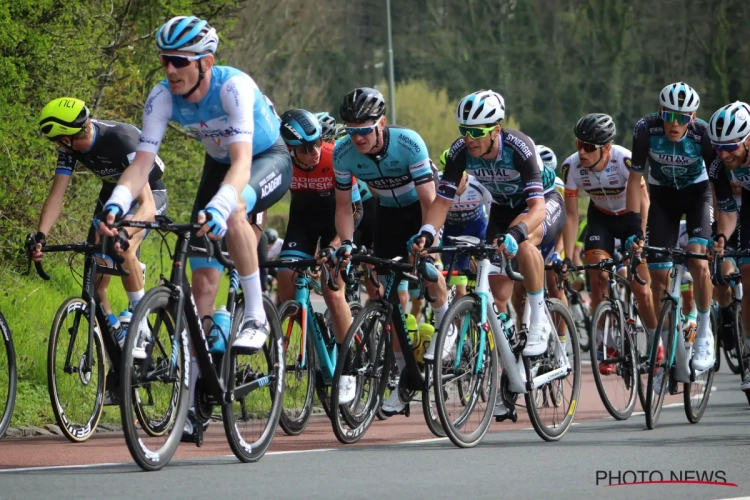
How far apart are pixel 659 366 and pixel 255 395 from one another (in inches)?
139

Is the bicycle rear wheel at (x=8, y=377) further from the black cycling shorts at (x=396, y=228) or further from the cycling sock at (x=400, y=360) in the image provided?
the black cycling shorts at (x=396, y=228)

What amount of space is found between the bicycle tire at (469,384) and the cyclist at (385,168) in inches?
21.5

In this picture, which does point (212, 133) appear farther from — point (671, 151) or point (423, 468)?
point (671, 151)

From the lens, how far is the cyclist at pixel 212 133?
727 centimetres

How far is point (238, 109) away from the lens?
7.36 meters

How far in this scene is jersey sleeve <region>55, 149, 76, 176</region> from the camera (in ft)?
31.1

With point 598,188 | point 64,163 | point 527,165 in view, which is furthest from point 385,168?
point 598,188

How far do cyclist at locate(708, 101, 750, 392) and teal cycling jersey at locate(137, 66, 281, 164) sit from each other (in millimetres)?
4204

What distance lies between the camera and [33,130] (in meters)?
12.0

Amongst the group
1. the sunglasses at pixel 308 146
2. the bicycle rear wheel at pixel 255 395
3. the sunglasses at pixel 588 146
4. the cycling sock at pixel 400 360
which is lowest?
the bicycle rear wheel at pixel 255 395

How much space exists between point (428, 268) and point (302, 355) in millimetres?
1086

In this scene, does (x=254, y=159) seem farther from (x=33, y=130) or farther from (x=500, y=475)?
(x=33, y=130)

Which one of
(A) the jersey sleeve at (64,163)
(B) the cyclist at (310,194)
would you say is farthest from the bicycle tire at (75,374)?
(B) the cyclist at (310,194)

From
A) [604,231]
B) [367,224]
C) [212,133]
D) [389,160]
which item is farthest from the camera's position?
[604,231]
